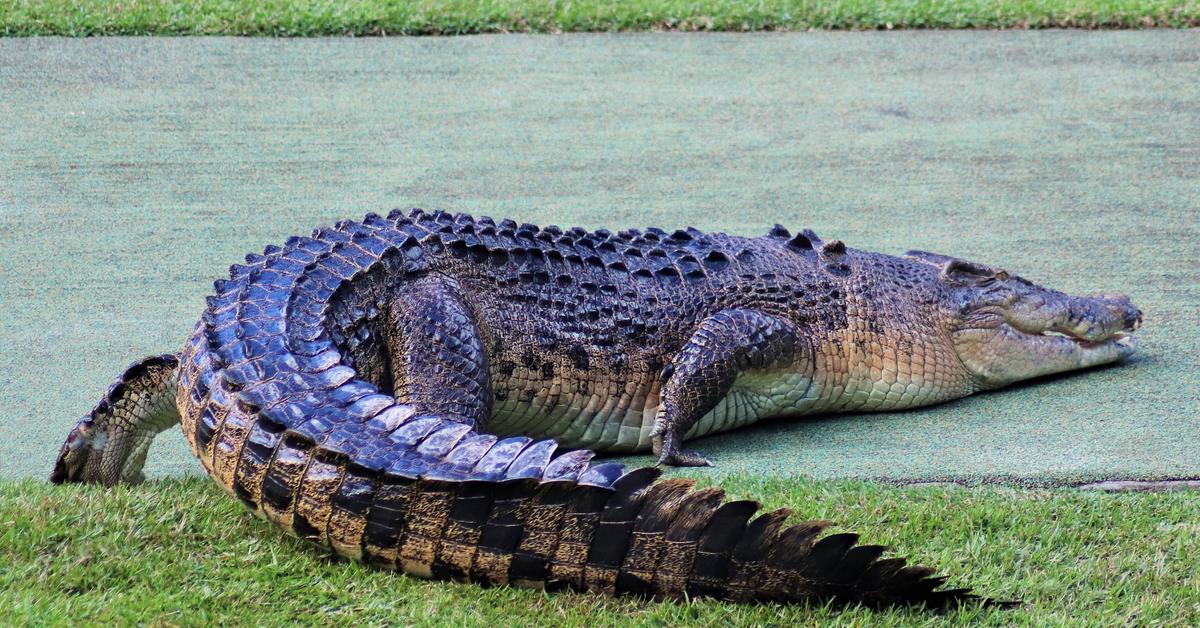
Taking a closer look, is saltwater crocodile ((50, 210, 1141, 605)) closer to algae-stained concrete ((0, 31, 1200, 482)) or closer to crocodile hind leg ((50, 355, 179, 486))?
crocodile hind leg ((50, 355, 179, 486))

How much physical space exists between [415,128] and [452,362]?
3.62 m

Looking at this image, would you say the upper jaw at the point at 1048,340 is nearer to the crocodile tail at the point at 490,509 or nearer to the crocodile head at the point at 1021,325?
the crocodile head at the point at 1021,325

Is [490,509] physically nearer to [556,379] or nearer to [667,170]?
[556,379]

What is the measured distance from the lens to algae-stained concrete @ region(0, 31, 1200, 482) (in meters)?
4.29

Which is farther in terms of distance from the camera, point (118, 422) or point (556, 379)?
point (556, 379)

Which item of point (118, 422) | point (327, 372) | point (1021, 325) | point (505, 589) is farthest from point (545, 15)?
point (505, 589)

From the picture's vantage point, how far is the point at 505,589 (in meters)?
2.84

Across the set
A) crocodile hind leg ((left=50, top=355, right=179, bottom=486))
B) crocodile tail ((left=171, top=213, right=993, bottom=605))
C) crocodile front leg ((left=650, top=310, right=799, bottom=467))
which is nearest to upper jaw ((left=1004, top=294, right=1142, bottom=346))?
crocodile front leg ((left=650, top=310, right=799, bottom=467))

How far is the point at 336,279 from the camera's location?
145 inches

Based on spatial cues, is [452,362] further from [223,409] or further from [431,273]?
[223,409]

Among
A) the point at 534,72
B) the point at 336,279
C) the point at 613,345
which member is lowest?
the point at 613,345

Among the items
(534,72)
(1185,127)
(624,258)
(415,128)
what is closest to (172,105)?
(415,128)

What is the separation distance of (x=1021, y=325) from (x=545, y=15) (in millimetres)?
4951

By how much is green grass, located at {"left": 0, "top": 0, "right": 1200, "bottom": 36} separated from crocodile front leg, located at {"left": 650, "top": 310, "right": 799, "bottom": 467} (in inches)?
192
